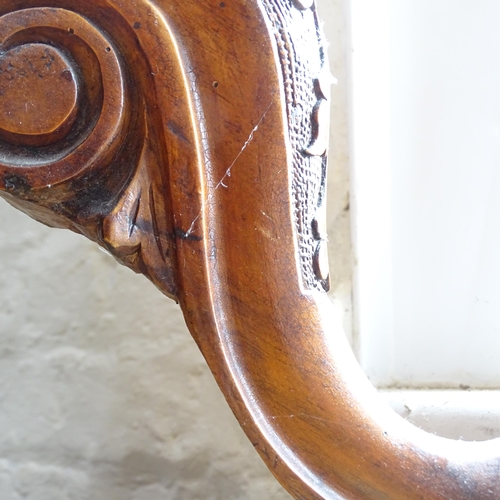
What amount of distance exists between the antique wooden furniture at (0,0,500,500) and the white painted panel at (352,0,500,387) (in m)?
0.35

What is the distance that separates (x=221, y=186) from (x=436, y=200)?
16.4 inches

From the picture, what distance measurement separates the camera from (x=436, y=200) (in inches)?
24.5

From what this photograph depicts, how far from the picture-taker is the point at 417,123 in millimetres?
616

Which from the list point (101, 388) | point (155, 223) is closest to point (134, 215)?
point (155, 223)

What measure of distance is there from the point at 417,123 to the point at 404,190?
0.08 m

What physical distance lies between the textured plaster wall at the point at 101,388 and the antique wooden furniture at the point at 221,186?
321mm

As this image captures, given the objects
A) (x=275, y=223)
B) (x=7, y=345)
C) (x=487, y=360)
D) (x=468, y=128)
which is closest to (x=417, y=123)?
(x=468, y=128)

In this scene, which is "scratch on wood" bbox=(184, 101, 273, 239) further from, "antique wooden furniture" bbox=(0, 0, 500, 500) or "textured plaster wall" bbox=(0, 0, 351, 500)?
"textured plaster wall" bbox=(0, 0, 351, 500)

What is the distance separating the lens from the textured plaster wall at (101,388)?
576mm

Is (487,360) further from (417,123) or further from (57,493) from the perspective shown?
(57,493)

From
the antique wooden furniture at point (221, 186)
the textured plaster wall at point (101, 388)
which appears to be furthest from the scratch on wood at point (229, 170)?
the textured plaster wall at point (101, 388)

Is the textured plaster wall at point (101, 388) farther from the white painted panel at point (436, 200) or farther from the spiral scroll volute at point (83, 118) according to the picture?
the spiral scroll volute at point (83, 118)

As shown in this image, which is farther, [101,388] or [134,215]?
[101,388]

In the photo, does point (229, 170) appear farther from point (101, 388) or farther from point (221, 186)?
point (101, 388)
